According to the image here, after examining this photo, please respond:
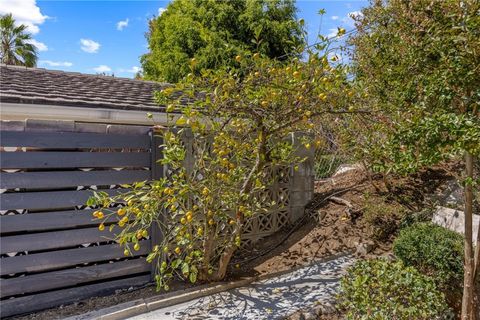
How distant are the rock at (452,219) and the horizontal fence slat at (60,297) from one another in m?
5.32

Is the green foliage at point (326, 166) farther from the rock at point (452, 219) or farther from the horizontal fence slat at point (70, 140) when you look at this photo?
the horizontal fence slat at point (70, 140)

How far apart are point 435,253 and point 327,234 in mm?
2032

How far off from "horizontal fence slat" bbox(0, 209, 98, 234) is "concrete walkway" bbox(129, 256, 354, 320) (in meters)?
1.34

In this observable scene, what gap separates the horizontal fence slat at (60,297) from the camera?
377 centimetres

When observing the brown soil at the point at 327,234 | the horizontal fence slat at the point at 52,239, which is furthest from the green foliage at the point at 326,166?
the horizontal fence slat at the point at 52,239

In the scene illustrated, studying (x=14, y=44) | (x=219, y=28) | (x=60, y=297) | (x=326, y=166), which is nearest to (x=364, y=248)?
(x=326, y=166)

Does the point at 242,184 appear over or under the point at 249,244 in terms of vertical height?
over

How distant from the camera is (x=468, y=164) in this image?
12.0 feet

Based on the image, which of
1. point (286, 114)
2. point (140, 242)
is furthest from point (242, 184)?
point (140, 242)

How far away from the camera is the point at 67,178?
4027 mm


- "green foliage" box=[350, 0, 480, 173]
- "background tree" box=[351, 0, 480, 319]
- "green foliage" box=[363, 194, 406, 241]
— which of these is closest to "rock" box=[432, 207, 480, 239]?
"green foliage" box=[363, 194, 406, 241]

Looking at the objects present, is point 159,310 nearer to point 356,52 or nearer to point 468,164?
point 468,164

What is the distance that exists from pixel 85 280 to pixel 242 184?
236cm

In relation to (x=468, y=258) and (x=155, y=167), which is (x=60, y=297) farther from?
(x=468, y=258)
